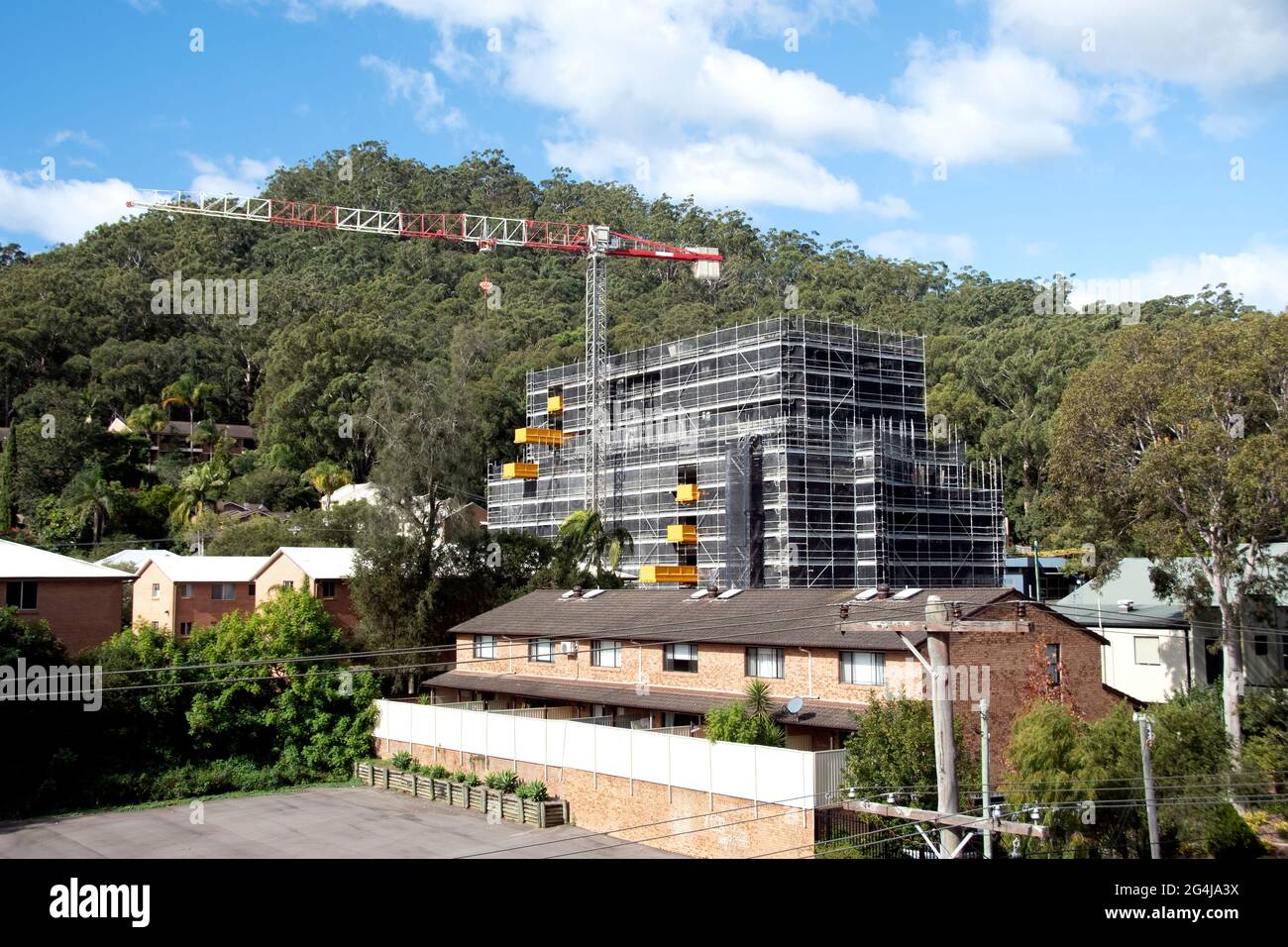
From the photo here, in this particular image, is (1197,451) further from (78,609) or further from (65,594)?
(65,594)

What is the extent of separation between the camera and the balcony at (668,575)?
7294 cm

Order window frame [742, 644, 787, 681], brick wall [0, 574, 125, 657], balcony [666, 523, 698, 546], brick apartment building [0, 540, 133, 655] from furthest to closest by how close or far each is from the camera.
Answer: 1. balcony [666, 523, 698, 546]
2. brick wall [0, 574, 125, 657]
3. brick apartment building [0, 540, 133, 655]
4. window frame [742, 644, 787, 681]

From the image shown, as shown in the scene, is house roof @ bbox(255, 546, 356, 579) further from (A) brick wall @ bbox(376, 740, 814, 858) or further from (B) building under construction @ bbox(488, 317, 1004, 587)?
(A) brick wall @ bbox(376, 740, 814, 858)

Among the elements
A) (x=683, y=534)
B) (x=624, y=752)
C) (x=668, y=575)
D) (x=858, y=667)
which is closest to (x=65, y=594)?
(x=624, y=752)

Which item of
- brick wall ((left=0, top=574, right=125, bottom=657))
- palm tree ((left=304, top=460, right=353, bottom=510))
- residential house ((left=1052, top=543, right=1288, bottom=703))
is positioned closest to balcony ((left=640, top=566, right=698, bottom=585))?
residential house ((left=1052, top=543, right=1288, bottom=703))

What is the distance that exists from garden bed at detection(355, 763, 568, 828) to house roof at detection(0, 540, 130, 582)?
46.6ft

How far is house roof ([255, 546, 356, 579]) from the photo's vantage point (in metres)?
58.8

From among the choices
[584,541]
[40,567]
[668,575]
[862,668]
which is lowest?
[862,668]

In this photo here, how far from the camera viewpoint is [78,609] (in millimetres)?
46406

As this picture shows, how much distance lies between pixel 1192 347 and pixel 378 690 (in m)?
34.1

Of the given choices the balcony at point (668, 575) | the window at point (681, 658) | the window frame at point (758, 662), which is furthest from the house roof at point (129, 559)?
the window frame at point (758, 662)

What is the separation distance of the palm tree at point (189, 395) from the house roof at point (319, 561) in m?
54.5

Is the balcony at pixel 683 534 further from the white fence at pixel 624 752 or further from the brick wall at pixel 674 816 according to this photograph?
the brick wall at pixel 674 816

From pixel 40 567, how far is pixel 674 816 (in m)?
30.5
